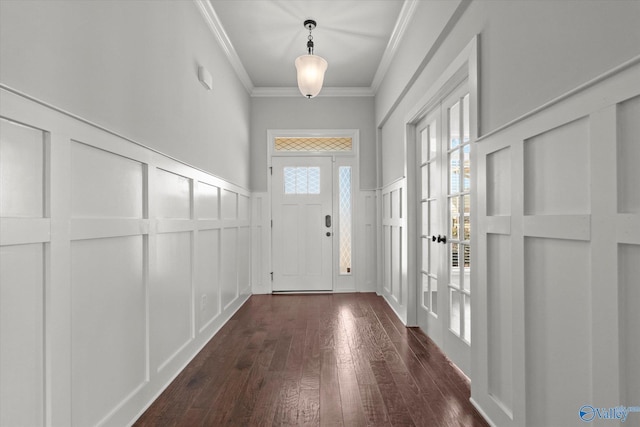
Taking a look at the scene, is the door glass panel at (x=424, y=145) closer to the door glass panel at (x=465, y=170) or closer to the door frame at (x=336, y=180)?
the door glass panel at (x=465, y=170)

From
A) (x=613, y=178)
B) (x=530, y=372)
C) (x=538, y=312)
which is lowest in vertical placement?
(x=530, y=372)

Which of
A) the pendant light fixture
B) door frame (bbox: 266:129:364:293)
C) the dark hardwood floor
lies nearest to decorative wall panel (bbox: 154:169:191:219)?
→ the dark hardwood floor

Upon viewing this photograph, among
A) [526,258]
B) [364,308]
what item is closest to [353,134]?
[364,308]

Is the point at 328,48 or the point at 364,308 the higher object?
the point at 328,48

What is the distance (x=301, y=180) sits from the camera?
4.93 m

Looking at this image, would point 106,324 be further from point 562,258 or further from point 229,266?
point 229,266

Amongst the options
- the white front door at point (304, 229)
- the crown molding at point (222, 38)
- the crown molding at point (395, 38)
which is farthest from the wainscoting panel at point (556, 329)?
the white front door at point (304, 229)

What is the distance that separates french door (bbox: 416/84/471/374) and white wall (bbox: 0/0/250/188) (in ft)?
6.19

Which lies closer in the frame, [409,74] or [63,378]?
[63,378]

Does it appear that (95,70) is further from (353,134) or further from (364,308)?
(353,134)

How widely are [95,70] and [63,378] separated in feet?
4.04

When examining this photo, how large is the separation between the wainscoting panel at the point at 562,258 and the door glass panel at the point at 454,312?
60 cm

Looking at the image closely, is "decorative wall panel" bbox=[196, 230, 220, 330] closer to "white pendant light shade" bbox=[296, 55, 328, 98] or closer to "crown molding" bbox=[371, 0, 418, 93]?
"white pendant light shade" bbox=[296, 55, 328, 98]

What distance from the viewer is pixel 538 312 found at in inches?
53.9
